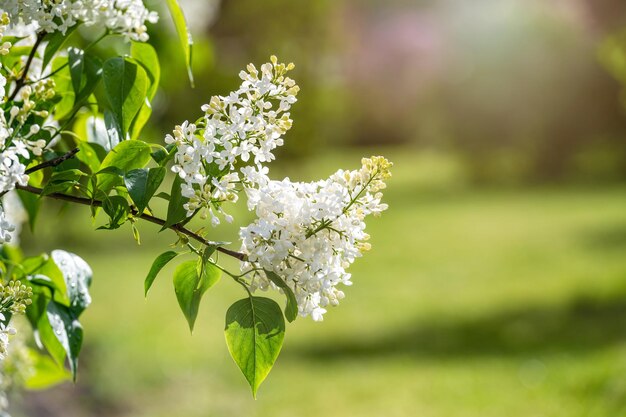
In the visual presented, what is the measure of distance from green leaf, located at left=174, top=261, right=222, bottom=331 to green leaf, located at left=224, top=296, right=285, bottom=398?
5 cm

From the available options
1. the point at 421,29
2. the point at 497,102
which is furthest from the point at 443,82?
the point at 421,29

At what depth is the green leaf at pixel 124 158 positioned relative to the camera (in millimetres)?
1271

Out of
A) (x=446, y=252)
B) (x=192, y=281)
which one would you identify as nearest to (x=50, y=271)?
(x=192, y=281)

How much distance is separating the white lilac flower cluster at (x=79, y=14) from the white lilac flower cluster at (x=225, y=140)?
0.28 metres

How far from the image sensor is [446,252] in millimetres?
11031

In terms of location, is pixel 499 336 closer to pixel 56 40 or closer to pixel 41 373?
pixel 41 373

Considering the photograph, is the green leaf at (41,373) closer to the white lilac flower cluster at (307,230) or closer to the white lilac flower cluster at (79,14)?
the white lilac flower cluster at (79,14)

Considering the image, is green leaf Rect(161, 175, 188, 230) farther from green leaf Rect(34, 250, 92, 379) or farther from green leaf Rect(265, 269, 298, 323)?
green leaf Rect(34, 250, 92, 379)

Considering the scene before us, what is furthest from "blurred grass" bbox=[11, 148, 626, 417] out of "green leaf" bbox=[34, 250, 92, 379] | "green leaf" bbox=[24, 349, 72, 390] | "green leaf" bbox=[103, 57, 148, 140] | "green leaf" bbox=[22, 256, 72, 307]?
"green leaf" bbox=[103, 57, 148, 140]

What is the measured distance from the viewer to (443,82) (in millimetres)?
19656

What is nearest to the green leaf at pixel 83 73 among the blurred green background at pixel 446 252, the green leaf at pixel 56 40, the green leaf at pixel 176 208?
the green leaf at pixel 56 40

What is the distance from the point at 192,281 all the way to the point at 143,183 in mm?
149

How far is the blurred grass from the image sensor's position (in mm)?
5000

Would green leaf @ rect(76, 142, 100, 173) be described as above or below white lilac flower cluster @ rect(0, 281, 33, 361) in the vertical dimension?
above
